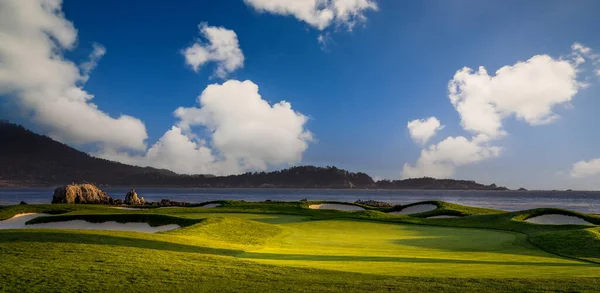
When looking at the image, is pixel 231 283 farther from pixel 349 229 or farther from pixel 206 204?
pixel 206 204

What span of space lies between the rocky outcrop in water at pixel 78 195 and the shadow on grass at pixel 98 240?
49.5 meters

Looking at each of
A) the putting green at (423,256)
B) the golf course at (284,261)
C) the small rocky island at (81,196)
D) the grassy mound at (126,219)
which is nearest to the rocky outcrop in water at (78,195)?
the small rocky island at (81,196)

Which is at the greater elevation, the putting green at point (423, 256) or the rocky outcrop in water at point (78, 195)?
the rocky outcrop in water at point (78, 195)

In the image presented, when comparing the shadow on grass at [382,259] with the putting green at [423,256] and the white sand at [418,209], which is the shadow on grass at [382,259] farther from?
the white sand at [418,209]

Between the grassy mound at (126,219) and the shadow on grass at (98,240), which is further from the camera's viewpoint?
the grassy mound at (126,219)

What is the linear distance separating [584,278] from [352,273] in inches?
227

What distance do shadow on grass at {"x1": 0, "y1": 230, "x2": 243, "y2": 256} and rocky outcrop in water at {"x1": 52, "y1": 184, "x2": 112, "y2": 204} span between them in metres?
49.5

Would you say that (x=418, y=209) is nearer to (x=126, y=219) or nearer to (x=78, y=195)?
(x=126, y=219)

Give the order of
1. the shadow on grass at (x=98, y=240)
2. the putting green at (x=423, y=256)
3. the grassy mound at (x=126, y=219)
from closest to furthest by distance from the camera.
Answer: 1. the putting green at (x=423, y=256)
2. the shadow on grass at (x=98, y=240)
3. the grassy mound at (x=126, y=219)

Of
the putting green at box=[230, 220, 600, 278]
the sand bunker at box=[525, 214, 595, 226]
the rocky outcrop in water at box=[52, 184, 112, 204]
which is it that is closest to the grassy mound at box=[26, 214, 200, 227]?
the putting green at box=[230, 220, 600, 278]

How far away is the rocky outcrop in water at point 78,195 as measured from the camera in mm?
59612

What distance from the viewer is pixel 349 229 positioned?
2828cm

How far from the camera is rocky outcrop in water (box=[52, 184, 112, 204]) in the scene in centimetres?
5961

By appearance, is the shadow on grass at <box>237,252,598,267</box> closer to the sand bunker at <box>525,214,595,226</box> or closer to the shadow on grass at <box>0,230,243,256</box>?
the shadow on grass at <box>0,230,243,256</box>
